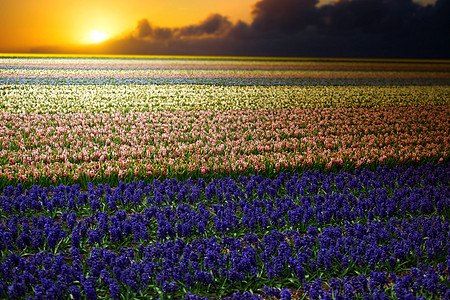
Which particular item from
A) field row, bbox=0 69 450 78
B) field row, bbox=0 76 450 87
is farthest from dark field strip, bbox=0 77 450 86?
field row, bbox=0 69 450 78

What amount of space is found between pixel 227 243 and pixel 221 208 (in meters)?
1.49

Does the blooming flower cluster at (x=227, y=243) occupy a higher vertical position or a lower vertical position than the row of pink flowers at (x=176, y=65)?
lower

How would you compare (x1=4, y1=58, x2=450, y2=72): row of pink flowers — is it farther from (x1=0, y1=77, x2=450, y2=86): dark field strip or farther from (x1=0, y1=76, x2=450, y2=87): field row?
(x1=0, y1=77, x2=450, y2=86): dark field strip

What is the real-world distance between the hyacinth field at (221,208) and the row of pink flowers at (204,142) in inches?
2.6

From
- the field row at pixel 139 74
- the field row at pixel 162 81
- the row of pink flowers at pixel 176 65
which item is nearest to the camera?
the field row at pixel 162 81

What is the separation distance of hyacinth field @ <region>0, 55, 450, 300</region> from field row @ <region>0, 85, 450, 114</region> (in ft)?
8.90

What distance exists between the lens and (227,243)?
230 inches

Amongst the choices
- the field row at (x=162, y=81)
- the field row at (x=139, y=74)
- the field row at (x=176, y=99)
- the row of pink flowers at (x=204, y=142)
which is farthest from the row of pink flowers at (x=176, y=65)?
the row of pink flowers at (x=204, y=142)

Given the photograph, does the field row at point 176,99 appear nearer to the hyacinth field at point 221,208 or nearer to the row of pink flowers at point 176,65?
the hyacinth field at point 221,208

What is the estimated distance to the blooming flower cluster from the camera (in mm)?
4863

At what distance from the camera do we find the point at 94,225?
673 centimetres

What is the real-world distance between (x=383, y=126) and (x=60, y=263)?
14.1m

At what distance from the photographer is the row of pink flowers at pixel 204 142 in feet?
31.1

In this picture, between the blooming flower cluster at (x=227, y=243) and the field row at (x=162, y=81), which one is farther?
the field row at (x=162, y=81)
